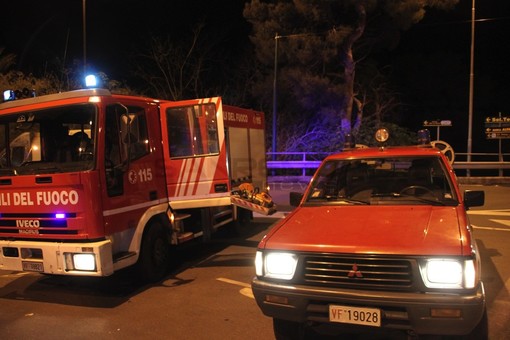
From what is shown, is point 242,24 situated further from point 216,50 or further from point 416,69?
point 416,69

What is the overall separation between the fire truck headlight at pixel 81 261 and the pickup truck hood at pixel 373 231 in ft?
7.17

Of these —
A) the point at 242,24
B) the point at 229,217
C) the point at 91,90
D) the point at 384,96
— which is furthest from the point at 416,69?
the point at 91,90

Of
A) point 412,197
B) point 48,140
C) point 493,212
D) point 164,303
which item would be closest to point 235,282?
point 164,303

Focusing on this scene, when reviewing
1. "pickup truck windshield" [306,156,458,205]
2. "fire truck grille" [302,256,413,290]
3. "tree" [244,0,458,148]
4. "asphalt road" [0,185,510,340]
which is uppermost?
"tree" [244,0,458,148]

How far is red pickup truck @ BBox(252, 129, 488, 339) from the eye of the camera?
3262 millimetres

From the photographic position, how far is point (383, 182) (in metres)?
4.97

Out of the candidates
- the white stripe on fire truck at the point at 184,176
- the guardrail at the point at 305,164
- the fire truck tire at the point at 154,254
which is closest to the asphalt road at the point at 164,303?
the fire truck tire at the point at 154,254

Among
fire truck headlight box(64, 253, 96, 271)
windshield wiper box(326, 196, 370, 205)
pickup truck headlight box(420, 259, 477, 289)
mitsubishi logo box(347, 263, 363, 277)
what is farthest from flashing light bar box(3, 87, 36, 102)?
pickup truck headlight box(420, 259, 477, 289)

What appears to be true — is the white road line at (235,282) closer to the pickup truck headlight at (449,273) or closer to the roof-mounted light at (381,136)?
the roof-mounted light at (381,136)

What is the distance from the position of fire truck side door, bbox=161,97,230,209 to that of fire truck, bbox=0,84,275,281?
0.01 m

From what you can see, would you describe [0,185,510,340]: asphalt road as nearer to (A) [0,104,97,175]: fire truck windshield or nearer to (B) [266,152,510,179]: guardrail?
(A) [0,104,97,175]: fire truck windshield

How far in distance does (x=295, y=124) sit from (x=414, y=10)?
7.83 m

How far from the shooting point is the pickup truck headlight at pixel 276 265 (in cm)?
369

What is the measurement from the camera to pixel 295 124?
24391mm
